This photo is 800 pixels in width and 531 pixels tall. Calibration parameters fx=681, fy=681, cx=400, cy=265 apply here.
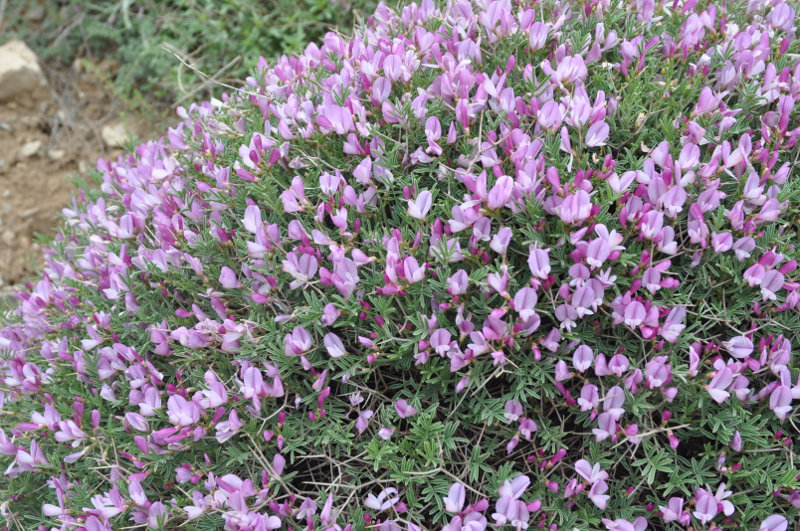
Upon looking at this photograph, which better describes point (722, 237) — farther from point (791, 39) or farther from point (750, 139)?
point (791, 39)

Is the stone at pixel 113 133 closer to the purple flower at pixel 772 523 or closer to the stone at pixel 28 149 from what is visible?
the stone at pixel 28 149

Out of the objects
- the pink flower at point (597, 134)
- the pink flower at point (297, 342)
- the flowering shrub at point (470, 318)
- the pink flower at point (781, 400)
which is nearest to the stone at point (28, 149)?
the flowering shrub at point (470, 318)

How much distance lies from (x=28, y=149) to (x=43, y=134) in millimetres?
192

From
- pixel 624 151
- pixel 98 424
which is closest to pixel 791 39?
pixel 624 151

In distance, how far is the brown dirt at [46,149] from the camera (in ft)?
15.9

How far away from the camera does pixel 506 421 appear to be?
1.92 m

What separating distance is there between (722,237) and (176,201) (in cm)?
185

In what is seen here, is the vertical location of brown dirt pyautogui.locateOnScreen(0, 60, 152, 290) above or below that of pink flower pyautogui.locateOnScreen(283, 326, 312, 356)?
below

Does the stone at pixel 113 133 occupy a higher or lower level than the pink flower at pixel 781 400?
lower

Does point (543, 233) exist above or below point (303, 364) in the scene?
above

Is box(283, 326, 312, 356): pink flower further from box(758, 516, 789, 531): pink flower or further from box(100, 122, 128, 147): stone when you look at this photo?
box(100, 122, 128, 147): stone

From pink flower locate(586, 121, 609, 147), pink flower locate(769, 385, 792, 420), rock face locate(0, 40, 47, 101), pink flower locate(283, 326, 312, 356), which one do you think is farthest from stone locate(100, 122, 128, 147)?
pink flower locate(769, 385, 792, 420)

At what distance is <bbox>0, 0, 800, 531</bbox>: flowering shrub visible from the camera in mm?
1915

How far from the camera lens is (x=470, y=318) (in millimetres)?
2002
